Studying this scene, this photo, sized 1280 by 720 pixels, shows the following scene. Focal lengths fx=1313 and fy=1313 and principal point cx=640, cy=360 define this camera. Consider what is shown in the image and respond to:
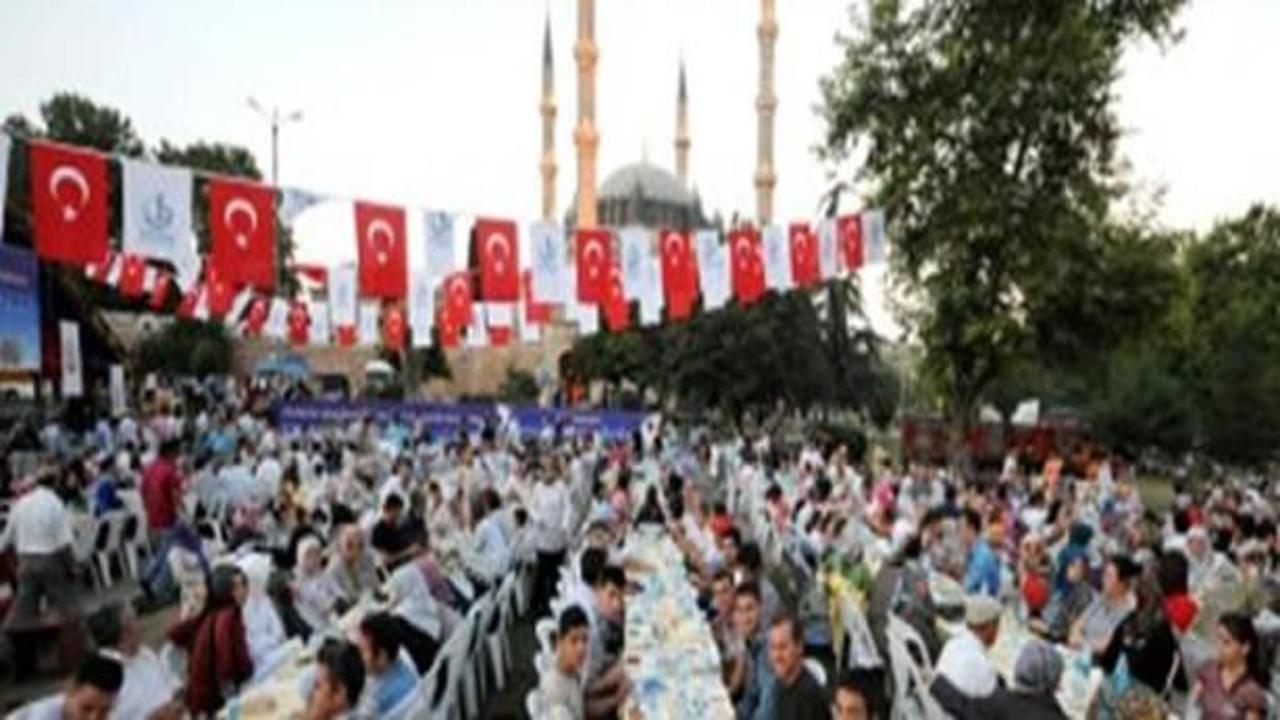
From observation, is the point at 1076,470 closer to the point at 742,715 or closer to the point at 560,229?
the point at 560,229

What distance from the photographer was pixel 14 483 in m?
17.0

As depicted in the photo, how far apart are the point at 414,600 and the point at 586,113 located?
6322 centimetres

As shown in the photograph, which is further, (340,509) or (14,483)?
(14,483)

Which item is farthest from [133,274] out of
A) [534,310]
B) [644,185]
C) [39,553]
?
[644,185]

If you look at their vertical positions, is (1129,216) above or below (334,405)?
above

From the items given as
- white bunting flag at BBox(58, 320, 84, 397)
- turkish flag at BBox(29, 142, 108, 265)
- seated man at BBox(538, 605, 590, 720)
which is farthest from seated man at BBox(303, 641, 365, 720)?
white bunting flag at BBox(58, 320, 84, 397)

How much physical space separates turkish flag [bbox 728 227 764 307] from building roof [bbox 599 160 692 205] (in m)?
69.0

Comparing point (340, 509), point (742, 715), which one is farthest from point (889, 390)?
point (742, 715)

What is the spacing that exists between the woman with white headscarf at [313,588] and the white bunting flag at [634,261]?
8332 mm

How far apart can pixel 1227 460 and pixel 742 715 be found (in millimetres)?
35487

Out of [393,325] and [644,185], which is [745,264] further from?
[644,185]

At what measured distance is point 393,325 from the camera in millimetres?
25625

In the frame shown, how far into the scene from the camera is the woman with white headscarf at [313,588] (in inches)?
325

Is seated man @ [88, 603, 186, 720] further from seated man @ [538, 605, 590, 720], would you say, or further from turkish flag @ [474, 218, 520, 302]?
turkish flag @ [474, 218, 520, 302]
